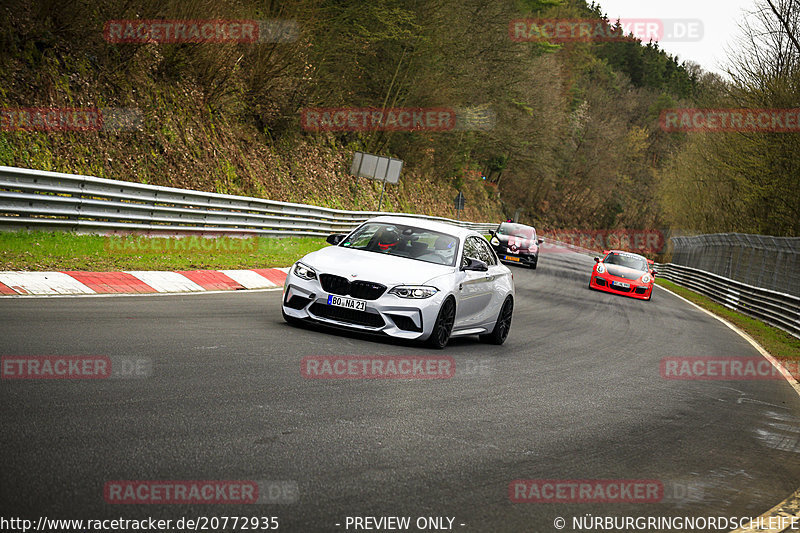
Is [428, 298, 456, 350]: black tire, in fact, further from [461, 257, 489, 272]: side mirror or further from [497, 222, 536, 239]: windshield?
[497, 222, 536, 239]: windshield

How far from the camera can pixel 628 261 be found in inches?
1120

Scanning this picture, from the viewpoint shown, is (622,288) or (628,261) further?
(628,261)

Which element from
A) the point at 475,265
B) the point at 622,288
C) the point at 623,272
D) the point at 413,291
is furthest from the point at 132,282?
the point at 623,272

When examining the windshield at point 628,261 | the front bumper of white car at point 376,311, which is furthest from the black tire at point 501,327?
the windshield at point 628,261

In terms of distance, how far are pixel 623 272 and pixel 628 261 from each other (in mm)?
1062

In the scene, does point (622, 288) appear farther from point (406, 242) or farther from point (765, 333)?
point (406, 242)

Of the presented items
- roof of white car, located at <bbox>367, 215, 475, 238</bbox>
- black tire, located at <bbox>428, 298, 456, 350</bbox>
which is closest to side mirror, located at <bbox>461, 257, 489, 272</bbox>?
roof of white car, located at <bbox>367, 215, 475, 238</bbox>

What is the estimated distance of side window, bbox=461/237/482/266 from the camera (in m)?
10.9

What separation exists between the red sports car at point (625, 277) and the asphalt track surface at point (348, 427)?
15933 millimetres

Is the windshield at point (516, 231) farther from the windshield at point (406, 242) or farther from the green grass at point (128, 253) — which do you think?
the windshield at point (406, 242)

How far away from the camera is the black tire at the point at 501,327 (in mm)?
11800

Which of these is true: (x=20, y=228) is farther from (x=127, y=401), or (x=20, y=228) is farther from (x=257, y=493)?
(x=257, y=493)

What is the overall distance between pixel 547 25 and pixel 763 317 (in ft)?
188

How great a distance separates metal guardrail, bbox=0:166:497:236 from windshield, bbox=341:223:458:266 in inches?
228
